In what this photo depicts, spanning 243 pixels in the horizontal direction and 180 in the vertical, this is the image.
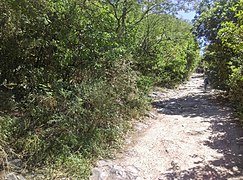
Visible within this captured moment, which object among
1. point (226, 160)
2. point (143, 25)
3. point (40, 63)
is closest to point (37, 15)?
point (40, 63)

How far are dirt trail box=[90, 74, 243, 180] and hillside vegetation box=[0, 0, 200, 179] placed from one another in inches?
16.3

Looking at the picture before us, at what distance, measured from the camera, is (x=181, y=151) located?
567 cm

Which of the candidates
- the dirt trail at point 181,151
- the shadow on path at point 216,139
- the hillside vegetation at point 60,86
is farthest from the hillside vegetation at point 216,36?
the hillside vegetation at point 60,86

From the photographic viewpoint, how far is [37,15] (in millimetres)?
5277

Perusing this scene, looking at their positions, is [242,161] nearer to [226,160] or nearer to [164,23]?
[226,160]

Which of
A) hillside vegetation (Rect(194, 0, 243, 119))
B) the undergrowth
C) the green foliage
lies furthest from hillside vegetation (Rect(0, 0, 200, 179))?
the green foliage

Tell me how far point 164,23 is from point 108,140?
31.4ft

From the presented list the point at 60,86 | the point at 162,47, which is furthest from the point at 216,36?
the point at 60,86

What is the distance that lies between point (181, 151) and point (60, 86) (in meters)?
2.88

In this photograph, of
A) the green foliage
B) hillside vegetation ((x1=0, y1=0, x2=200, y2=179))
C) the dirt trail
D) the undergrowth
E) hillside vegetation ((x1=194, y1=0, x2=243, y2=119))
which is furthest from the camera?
the green foliage

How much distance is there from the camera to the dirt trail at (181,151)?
4.64m

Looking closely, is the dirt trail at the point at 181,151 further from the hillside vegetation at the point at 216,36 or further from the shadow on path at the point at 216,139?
the hillside vegetation at the point at 216,36

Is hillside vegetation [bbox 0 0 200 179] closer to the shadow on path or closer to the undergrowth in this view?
the undergrowth

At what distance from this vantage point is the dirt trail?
4.64 m
